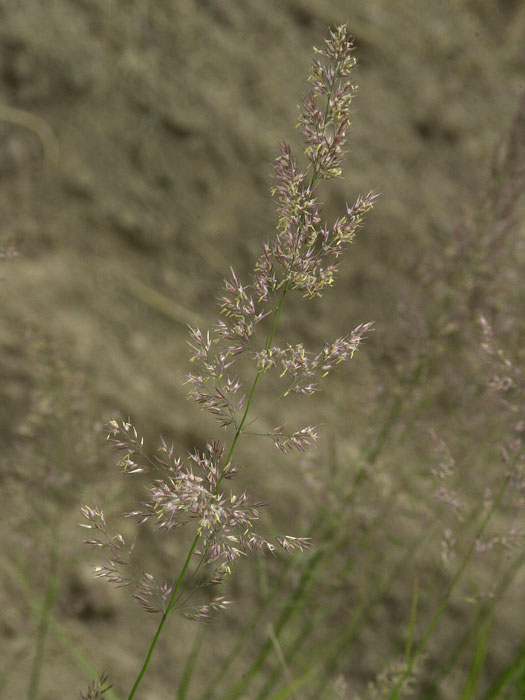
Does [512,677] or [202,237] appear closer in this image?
[512,677]

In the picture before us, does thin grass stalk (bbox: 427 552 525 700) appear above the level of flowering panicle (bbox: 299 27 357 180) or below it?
below

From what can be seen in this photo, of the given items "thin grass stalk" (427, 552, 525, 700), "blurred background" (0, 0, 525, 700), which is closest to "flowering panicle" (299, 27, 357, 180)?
"thin grass stalk" (427, 552, 525, 700)

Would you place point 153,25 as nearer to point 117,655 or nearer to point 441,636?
point 117,655

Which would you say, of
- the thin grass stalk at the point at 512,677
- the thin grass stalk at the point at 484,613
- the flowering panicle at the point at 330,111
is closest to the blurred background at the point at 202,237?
the thin grass stalk at the point at 484,613

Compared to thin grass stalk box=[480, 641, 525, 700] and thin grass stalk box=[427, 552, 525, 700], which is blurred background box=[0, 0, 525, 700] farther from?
thin grass stalk box=[480, 641, 525, 700]

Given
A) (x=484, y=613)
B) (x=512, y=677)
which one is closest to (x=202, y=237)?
(x=484, y=613)

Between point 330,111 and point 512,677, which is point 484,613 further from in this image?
point 330,111

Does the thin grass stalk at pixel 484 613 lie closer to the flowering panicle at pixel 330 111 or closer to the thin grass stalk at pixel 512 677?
the thin grass stalk at pixel 512 677

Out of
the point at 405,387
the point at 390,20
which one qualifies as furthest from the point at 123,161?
the point at 405,387
